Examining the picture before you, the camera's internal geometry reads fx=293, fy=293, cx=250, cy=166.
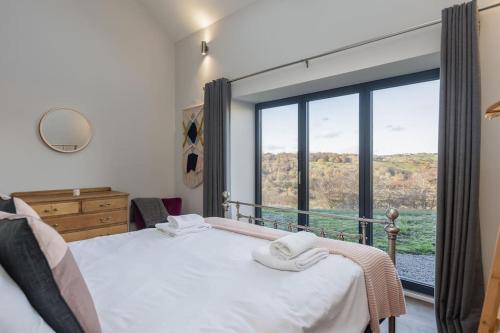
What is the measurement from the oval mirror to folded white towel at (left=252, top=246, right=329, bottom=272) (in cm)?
296

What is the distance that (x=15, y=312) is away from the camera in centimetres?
71

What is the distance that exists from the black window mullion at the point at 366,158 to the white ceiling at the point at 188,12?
178 cm

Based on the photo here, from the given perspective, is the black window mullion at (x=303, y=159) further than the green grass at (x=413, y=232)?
Yes

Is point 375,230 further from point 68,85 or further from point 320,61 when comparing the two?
point 68,85

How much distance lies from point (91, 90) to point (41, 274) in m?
3.44

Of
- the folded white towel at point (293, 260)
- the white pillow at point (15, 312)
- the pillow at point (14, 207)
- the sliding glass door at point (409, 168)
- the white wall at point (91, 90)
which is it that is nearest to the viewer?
the white pillow at point (15, 312)

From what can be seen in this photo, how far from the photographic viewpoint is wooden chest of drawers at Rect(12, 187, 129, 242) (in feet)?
9.68

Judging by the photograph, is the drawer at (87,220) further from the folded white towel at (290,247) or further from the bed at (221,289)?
the folded white towel at (290,247)

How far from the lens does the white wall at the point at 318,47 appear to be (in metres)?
2.04

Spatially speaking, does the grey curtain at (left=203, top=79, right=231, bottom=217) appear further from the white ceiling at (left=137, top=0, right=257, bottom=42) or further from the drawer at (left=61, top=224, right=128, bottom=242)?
the drawer at (left=61, top=224, right=128, bottom=242)

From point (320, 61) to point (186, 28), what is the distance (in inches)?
88.3

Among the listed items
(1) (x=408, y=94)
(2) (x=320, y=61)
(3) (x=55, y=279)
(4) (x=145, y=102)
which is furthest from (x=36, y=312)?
(4) (x=145, y=102)

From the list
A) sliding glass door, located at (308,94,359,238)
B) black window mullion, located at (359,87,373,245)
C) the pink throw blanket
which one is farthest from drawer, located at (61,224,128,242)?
black window mullion, located at (359,87,373,245)

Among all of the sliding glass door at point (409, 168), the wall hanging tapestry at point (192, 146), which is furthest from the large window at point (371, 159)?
the wall hanging tapestry at point (192, 146)
